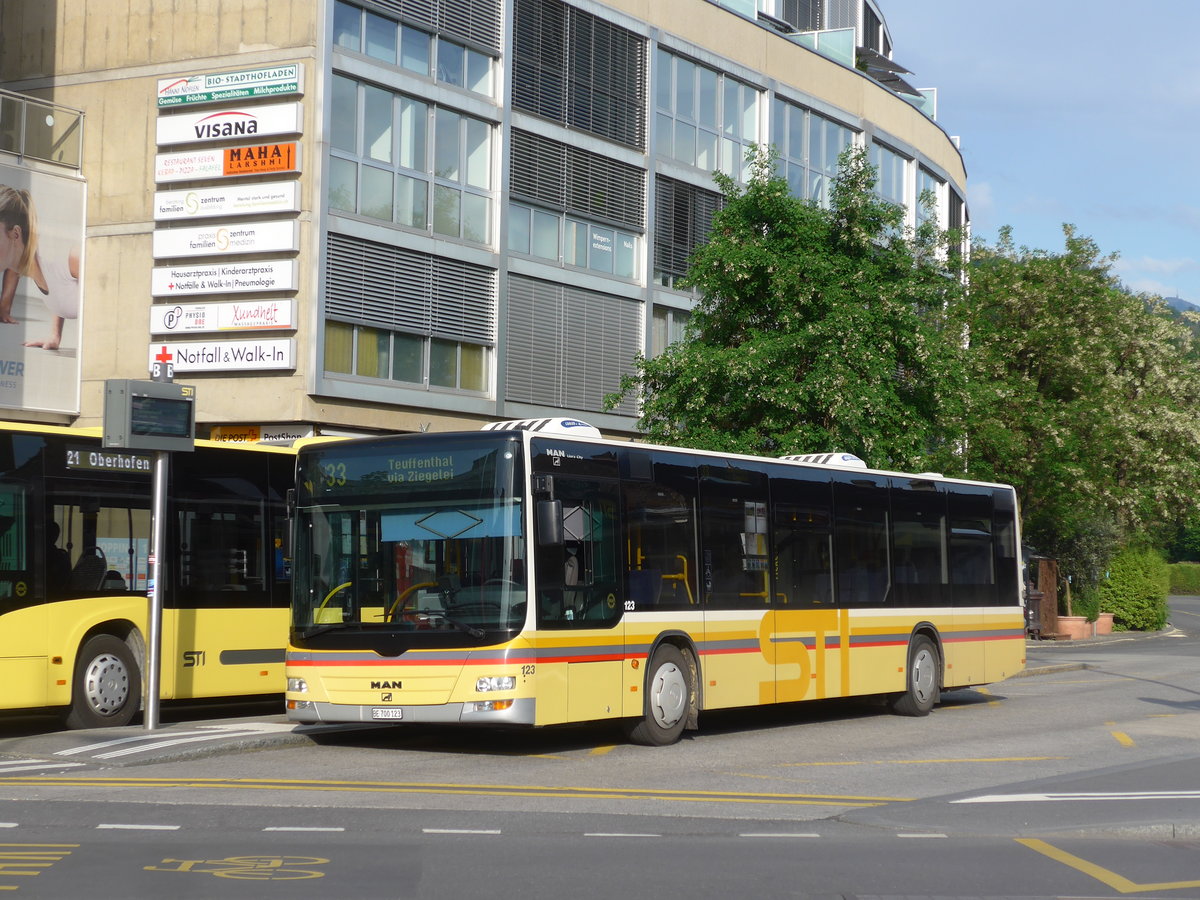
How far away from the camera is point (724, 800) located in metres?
11.5

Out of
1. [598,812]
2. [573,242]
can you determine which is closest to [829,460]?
[598,812]

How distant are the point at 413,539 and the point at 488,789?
2.79m

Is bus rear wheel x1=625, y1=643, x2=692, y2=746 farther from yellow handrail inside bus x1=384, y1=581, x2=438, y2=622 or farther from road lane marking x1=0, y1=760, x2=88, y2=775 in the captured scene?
road lane marking x1=0, y1=760, x2=88, y2=775

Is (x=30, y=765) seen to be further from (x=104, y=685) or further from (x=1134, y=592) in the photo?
(x=1134, y=592)

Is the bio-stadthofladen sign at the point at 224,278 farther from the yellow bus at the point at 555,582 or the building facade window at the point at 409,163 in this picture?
the yellow bus at the point at 555,582

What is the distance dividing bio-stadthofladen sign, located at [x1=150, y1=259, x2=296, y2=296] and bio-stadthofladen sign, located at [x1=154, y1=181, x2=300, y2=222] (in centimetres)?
96

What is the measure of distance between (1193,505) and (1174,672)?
2254 centimetres

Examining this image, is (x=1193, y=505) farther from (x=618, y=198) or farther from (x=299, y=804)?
(x=299, y=804)

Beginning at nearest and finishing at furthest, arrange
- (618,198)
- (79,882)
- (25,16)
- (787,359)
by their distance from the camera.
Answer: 1. (79,882)
2. (787,359)
3. (25,16)
4. (618,198)

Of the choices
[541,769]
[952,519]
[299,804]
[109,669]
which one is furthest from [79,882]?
[952,519]

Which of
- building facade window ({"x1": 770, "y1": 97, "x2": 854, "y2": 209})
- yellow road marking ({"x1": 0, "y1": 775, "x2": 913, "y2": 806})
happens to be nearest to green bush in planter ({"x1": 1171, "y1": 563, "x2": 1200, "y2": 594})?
building facade window ({"x1": 770, "y1": 97, "x2": 854, "y2": 209})

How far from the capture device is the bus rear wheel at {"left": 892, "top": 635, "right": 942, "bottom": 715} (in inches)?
787

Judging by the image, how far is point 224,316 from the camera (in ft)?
98.9

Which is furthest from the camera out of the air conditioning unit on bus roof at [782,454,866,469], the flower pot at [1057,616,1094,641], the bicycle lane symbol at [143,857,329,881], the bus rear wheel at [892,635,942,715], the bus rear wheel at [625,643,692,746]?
the flower pot at [1057,616,1094,641]
